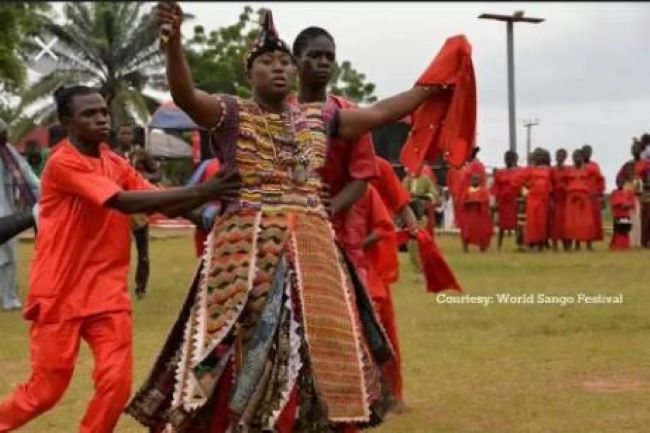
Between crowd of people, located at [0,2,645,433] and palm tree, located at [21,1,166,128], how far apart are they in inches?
1486

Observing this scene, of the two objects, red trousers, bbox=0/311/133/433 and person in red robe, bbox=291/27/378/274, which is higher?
person in red robe, bbox=291/27/378/274

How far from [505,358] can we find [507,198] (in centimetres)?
1324

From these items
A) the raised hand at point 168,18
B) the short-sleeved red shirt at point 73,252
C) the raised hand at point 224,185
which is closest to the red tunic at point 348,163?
the raised hand at point 224,185

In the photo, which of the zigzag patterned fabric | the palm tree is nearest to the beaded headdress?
the zigzag patterned fabric

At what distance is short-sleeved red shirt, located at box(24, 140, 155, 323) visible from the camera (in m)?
5.20

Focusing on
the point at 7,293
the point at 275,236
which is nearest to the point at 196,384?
the point at 275,236

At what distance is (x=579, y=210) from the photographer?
20.6 m

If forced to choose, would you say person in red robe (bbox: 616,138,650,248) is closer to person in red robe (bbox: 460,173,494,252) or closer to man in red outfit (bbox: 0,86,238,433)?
person in red robe (bbox: 460,173,494,252)

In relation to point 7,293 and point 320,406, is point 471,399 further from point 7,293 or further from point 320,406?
point 7,293

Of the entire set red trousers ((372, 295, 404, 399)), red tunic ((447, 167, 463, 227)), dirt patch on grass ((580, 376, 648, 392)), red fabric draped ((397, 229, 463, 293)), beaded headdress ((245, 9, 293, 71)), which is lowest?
dirt patch on grass ((580, 376, 648, 392))

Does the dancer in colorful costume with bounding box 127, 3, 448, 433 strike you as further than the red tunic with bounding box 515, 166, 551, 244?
No

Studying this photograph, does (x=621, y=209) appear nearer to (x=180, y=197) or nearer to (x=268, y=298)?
(x=268, y=298)

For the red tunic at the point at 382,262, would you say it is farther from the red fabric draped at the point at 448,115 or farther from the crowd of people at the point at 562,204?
the crowd of people at the point at 562,204

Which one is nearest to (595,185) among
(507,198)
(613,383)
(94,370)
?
(507,198)
